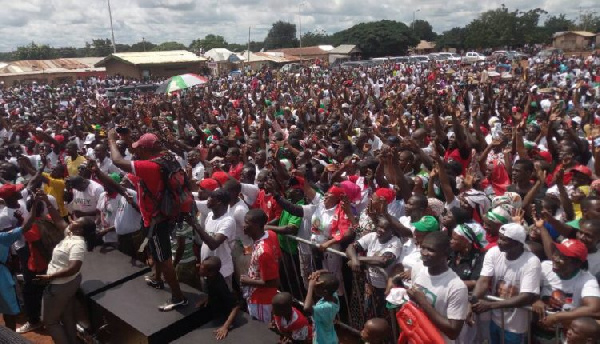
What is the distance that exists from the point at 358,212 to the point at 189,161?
3.12 m

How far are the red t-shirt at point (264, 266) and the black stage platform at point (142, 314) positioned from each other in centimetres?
63

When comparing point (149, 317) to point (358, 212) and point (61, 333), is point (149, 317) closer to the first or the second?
point (61, 333)

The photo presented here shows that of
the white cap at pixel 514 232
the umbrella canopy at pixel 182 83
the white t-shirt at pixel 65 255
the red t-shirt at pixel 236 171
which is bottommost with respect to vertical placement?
the white t-shirt at pixel 65 255

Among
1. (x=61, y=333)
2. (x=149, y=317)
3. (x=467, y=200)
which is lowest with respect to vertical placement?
(x=61, y=333)

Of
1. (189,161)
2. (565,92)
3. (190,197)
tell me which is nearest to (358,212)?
(190,197)

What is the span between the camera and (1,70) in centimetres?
3725

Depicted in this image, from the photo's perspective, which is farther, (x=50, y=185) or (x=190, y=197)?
(x=50, y=185)

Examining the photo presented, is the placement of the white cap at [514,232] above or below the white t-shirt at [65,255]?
above

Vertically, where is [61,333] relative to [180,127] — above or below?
below

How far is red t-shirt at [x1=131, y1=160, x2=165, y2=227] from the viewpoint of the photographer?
3670 mm

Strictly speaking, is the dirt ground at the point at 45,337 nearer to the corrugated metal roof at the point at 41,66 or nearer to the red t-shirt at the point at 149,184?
the red t-shirt at the point at 149,184

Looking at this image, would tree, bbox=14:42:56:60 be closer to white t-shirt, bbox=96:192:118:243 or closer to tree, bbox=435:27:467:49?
tree, bbox=435:27:467:49

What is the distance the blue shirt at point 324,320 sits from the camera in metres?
3.45

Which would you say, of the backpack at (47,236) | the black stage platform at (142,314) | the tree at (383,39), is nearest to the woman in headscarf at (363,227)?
the black stage platform at (142,314)
